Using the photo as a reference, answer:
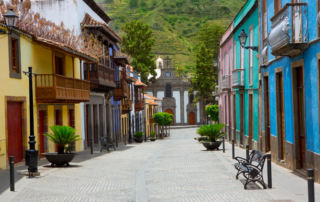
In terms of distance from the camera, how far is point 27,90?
16.1m

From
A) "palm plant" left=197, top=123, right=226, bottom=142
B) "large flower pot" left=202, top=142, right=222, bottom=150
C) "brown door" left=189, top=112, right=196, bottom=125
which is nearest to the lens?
"palm plant" left=197, top=123, right=226, bottom=142

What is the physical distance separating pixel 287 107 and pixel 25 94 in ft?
32.1

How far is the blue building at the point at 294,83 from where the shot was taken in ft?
32.9

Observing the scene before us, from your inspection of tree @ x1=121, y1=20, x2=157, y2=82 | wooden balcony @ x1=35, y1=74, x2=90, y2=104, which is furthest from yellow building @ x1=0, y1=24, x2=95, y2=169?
tree @ x1=121, y1=20, x2=157, y2=82

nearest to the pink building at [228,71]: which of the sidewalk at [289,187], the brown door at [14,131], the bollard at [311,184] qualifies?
the brown door at [14,131]

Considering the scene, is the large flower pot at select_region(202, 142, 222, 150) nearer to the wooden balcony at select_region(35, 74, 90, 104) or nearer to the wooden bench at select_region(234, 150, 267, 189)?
the wooden balcony at select_region(35, 74, 90, 104)

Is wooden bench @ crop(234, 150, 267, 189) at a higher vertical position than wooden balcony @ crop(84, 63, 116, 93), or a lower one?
lower

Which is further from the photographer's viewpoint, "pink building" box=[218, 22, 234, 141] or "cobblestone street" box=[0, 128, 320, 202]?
"pink building" box=[218, 22, 234, 141]

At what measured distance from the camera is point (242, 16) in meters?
23.4

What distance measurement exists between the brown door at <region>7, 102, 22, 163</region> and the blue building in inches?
367

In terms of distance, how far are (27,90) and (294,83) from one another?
10.1 metres

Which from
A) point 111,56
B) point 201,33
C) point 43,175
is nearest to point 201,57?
point 201,33

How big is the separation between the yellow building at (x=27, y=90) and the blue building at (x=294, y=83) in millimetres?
8637

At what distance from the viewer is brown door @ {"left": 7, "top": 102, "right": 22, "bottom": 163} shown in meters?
14.6
